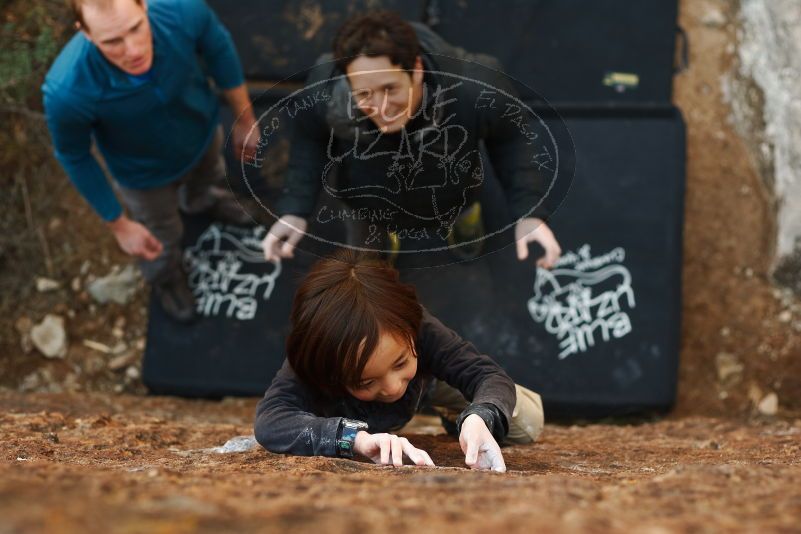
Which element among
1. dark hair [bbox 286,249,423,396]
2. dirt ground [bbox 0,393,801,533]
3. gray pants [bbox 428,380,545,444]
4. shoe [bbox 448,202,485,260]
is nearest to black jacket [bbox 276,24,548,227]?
shoe [bbox 448,202,485,260]

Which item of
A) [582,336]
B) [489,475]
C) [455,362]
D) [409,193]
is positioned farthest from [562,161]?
[582,336]

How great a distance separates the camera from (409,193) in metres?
1.95

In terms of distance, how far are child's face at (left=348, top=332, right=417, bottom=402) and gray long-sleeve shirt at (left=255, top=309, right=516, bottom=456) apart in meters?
0.09

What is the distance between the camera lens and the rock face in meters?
3.31

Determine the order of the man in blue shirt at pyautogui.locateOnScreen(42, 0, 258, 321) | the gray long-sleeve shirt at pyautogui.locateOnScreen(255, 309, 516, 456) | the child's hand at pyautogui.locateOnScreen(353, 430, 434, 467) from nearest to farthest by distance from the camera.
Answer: the child's hand at pyautogui.locateOnScreen(353, 430, 434, 467)
the gray long-sleeve shirt at pyautogui.locateOnScreen(255, 309, 516, 456)
the man in blue shirt at pyautogui.locateOnScreen(42, 0, 258, 321)

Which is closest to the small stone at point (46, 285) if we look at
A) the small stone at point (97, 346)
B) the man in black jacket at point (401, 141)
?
the small stone at point (97, 346)

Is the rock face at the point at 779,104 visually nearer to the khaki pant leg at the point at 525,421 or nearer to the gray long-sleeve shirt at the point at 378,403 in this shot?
the khaki pant leg at the point at 525,421

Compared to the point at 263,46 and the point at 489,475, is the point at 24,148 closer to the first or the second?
the point at 263,46

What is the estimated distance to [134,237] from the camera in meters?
2.96

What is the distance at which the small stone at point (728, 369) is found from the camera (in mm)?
3281

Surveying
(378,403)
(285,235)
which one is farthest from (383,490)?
(285,235)

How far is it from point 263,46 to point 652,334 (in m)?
1.73

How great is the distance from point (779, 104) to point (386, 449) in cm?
241

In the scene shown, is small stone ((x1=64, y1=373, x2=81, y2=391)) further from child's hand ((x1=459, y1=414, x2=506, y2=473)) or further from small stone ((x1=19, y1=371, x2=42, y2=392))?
child's hand ((x1=459, y1=414, x2=506, y2=473))
